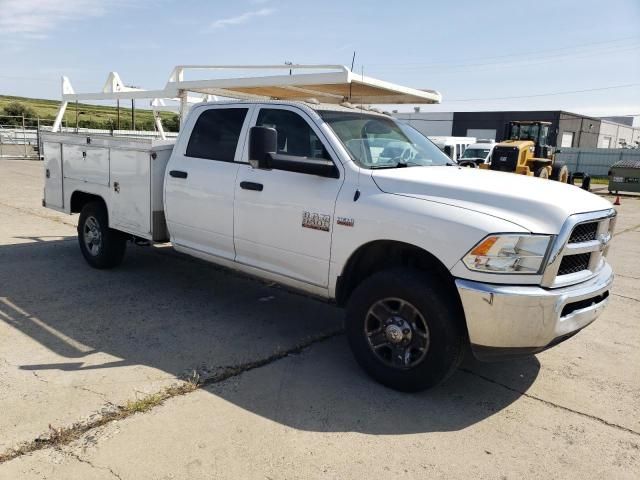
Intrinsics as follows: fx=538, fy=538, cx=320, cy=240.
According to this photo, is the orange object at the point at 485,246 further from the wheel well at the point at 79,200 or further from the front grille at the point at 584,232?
the wheel well at the point at 79,200

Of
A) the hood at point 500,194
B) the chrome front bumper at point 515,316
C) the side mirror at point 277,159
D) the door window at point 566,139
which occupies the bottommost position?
the chrome front bumper at point 515,316

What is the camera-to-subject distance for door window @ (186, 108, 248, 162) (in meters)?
4.96

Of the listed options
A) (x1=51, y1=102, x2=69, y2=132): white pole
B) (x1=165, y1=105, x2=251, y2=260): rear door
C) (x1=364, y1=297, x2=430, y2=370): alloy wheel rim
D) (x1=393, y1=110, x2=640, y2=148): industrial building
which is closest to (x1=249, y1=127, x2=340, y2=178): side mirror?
(x1=165, y1=105, x2=251, y2=260): rear door

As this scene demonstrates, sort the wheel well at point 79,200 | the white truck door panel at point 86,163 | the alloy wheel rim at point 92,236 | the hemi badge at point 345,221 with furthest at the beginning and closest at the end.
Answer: the wheel well at point 79,200, the alloy wheel rim at point 92,236, the white truck door panel at point 86,163, the hemi badge at point 345,221

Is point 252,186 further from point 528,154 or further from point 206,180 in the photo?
point 528,154

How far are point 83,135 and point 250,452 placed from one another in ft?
15.9

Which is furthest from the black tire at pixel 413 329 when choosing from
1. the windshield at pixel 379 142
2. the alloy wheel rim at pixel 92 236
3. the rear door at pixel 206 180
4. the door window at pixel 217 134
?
the alloy wheel rim at pixel 92 236

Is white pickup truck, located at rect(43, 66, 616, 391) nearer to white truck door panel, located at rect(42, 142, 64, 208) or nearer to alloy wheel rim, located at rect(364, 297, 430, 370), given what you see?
alloy wheel rim, located at rect(364, 297, 430, 370)

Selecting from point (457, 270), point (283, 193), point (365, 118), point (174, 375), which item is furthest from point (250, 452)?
point (365, 118)

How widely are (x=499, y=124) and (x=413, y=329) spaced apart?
5533 cm

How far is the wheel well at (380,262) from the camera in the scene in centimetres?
374

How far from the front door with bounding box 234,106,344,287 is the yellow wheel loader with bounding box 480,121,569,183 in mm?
12014

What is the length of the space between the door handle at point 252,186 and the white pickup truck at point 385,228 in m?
0.02

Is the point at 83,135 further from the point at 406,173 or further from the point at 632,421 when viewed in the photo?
the point at 632,421
